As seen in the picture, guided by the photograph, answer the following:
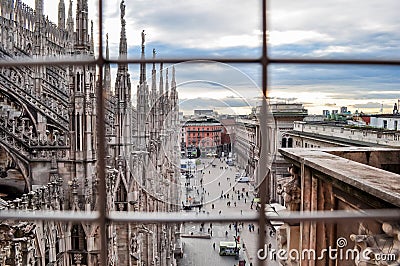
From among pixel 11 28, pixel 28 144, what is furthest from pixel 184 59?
pixel 11 28

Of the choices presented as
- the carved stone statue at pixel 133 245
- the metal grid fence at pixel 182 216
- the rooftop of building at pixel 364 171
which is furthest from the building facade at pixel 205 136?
the metal grid fence at pixel 182 216

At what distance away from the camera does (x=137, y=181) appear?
1366cm

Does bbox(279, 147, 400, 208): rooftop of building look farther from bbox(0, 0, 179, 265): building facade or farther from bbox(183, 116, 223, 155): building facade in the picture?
bbox(183, 116, 223, 155): building facade

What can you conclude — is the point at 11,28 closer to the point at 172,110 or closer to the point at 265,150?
the point at 172,110

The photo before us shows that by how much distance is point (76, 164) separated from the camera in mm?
11039

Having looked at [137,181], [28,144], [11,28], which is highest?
[11,28]

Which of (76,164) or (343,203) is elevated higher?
(343,203)

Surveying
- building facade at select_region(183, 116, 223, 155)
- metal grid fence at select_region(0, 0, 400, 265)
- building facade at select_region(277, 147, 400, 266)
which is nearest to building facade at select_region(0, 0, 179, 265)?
A: building facade at select_region(183, 116, 223, 155)

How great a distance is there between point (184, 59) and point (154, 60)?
0.31 ft

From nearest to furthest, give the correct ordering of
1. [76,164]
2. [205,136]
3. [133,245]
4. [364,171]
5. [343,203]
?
[364,171], [343,203], [76,164], [133,245], [205,136]

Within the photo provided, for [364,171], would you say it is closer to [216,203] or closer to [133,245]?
[133,245]

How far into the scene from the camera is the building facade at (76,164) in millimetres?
8266

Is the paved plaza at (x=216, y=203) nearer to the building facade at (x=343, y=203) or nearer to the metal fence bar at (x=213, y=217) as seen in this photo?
the building facade at (x=343, y=203)

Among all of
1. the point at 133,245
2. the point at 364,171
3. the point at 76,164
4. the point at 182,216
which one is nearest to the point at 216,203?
the point at 133,245
